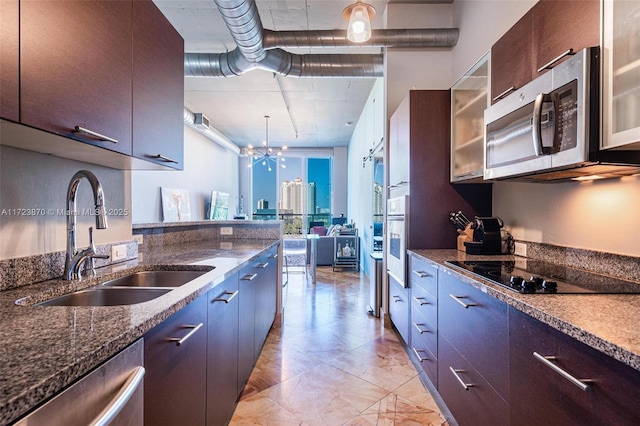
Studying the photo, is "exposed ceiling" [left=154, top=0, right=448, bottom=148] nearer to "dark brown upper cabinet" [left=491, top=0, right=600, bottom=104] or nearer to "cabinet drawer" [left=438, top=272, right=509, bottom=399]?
"dark brown upper cabinet" [left=491, top=0, right=600, bottom=104]

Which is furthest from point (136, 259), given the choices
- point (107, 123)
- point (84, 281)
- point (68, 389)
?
point (68, 389)

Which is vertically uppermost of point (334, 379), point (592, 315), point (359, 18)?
point (359, 18)

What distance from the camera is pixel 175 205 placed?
594cm

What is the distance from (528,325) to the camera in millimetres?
1023

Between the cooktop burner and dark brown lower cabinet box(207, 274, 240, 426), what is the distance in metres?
1.22

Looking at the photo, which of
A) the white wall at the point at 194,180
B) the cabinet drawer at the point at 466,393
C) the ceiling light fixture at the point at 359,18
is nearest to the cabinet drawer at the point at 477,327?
the cabinet drawer at the point at 466,393

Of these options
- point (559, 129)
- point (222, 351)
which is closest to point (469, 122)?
point (559, 129)

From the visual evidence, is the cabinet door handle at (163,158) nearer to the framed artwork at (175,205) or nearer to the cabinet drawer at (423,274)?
the cabinet drawer at (423,274)

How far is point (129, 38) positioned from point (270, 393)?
6.99 feet

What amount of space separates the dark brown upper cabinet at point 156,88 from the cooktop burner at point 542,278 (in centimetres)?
170

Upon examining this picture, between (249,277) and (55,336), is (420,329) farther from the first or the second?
(55,336)

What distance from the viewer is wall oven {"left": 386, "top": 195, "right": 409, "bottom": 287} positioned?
2.49 m

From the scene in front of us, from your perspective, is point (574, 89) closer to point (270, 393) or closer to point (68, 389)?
point (68, 389)

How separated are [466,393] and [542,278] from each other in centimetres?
64
